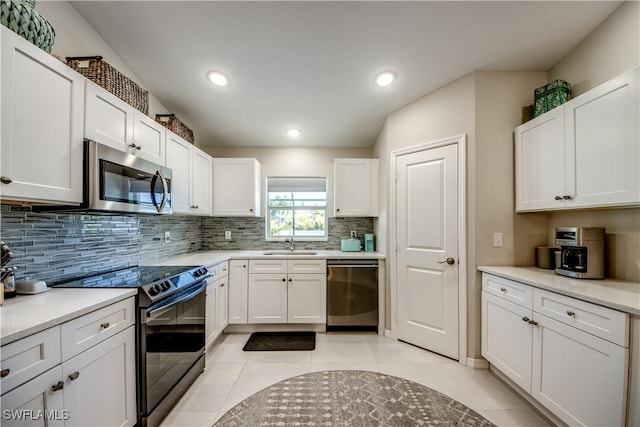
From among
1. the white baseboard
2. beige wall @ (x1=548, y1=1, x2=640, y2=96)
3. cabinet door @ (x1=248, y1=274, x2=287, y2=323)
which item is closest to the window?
cabinet door @ (x1=248, y1=274, x2=287, y2=323)

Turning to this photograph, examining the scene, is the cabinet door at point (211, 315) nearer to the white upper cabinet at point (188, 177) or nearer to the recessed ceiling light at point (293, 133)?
the white upper cabinet at point (188, 177)

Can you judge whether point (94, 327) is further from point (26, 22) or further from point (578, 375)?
point (578, 375)

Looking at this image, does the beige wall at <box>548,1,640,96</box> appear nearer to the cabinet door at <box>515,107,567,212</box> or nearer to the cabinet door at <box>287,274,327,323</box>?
the cabinet door at <box>515,107,567,212</box>

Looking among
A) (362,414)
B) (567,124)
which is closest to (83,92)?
(362,414)

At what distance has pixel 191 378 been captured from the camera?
2.00 m

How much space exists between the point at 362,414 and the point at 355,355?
2.55ft

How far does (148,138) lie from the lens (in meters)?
2.05

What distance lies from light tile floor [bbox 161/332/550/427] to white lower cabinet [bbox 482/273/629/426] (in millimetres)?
206

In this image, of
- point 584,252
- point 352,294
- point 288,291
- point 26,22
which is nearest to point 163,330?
point 288,291

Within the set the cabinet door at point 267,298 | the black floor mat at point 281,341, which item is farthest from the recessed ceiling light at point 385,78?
the black floor mat at point 281,341

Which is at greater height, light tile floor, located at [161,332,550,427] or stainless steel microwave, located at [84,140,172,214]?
stainless steel microwave, located at [84,140,172,214]

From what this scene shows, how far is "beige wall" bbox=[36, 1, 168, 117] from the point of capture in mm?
1600

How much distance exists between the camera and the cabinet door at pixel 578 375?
3.97 feet

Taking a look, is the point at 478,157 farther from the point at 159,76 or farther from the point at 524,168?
the point at 159,76
